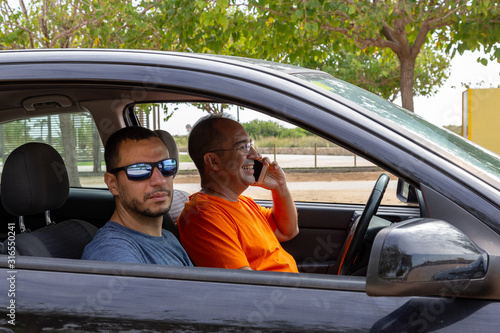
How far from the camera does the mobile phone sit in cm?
263

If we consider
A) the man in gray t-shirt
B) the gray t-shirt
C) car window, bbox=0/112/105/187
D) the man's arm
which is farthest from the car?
car window, bbox=0/112/105/187

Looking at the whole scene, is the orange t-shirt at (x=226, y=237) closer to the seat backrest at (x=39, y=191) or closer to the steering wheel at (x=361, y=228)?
the steering wheel at (x=361, y=228)

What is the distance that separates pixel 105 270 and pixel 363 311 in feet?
2.05

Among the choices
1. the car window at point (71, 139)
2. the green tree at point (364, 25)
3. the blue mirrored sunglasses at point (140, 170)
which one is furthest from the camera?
the green tree at point (364, 25)

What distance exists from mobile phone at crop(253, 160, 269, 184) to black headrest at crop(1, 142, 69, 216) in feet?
2.86

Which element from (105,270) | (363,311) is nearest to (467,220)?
(363,311)

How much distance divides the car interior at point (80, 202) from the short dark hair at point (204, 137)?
4.7 inches

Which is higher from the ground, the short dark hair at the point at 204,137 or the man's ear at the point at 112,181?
the short dark hair at the point at 204,137

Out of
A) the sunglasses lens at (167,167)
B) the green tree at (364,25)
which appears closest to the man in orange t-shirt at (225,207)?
the sunglasses lens at (167,167)

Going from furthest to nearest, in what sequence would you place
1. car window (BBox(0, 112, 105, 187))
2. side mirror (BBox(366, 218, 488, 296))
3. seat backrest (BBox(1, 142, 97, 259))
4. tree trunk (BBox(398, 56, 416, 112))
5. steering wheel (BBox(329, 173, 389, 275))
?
tree trunk (BBox(398, 56, 416, 112))
car window (BBox(0, 112, 105, 187))
steering wheel (BBox(329, 173, 389, 275))
seat backrest (BBox(1, 142, 97, 259))
side mirror (BBox(366, 218, 488, 296))

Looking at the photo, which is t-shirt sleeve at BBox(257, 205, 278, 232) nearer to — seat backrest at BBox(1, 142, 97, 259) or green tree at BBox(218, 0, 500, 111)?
seat backrest at BBox(1, 142, 97, 259)

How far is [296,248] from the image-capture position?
3107 mm

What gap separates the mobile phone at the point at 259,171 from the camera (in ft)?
8.64

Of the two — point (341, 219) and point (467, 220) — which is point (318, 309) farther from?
point (341, 219)
